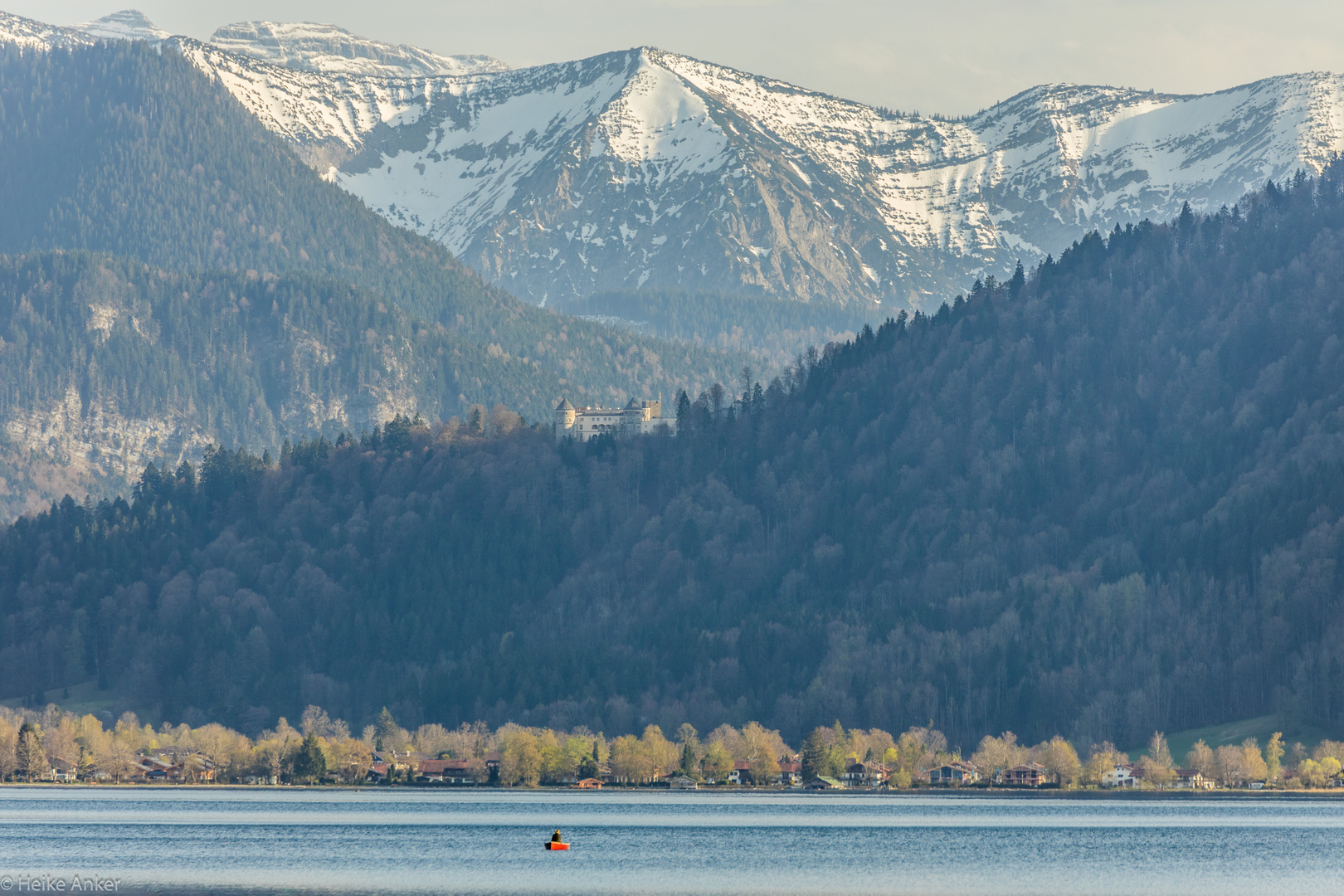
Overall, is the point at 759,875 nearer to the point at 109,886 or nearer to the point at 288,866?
the point at 288,866

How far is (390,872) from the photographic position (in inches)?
6555

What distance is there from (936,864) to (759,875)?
1659cm

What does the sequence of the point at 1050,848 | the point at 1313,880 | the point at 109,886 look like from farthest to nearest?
the point at 1050,848
the point at 1313,880
the point at 109,886

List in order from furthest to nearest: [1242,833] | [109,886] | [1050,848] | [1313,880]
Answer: [1242,833]
[1050,848]
[1313,880]
[109,886]

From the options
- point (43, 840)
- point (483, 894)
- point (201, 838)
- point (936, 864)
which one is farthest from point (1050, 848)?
point (43, 840)

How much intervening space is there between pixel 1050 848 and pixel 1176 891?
27212 millimetres

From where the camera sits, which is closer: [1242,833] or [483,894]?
[483,894]

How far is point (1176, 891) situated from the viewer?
159 m

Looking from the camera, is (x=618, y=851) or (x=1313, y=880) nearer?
(x=1313, y=880)

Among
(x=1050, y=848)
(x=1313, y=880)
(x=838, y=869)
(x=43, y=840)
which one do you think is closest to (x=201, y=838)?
(x=43, y=840)

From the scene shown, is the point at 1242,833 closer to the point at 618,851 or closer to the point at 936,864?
the point at 936,864

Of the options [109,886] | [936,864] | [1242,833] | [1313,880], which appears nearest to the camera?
[109,886]

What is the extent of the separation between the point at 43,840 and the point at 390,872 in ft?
114

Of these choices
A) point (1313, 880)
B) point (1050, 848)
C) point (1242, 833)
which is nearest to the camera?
point (1313, 880)
